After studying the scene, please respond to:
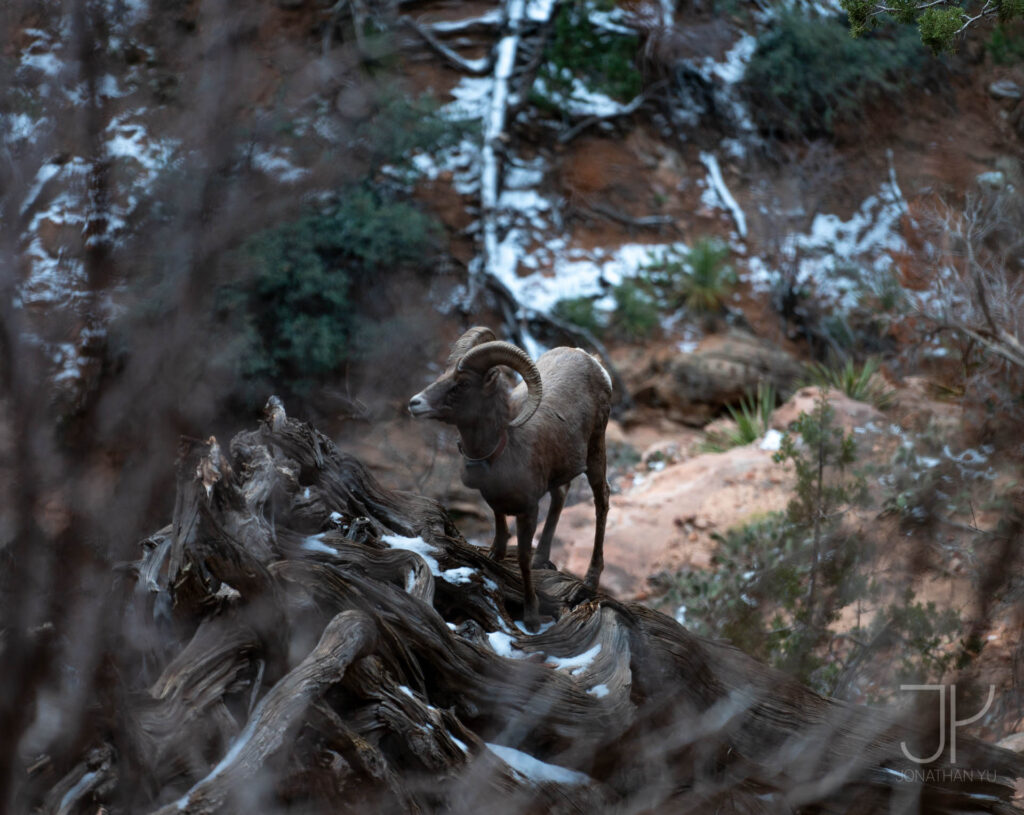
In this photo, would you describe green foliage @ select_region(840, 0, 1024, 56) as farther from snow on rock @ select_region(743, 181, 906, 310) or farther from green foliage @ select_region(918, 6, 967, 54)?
snow on rock @ select_region(743, 181, 906, 310)

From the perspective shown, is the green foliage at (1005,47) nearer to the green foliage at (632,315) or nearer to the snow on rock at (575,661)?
the green foliage at (632,315)

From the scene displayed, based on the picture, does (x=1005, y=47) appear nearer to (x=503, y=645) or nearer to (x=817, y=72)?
(x=817, y=72)

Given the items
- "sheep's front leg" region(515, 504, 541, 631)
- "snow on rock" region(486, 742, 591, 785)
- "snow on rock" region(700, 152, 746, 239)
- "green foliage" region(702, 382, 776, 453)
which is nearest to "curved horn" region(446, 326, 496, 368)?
"sheep's front leg" region(515, 504, 541, 631)

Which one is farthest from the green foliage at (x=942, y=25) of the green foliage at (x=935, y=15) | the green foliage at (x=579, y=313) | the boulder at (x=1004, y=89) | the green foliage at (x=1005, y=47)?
the boulder at (x=1004, y=89)

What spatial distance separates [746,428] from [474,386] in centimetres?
817

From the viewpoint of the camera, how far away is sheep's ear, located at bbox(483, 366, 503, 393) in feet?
13.6

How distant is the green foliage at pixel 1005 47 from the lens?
1568cm

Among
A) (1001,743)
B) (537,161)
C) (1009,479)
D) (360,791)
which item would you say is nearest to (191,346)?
(360,791)

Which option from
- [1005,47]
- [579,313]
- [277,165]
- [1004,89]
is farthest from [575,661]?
[1004,89]

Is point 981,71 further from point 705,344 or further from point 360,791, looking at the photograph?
point 360,791

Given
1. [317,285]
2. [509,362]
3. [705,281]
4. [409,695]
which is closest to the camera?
[409,695]

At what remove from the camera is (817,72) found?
17.0 meters

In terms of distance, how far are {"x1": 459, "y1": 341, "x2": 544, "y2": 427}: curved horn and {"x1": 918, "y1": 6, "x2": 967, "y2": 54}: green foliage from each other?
229cm

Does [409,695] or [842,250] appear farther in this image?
[842,250]
